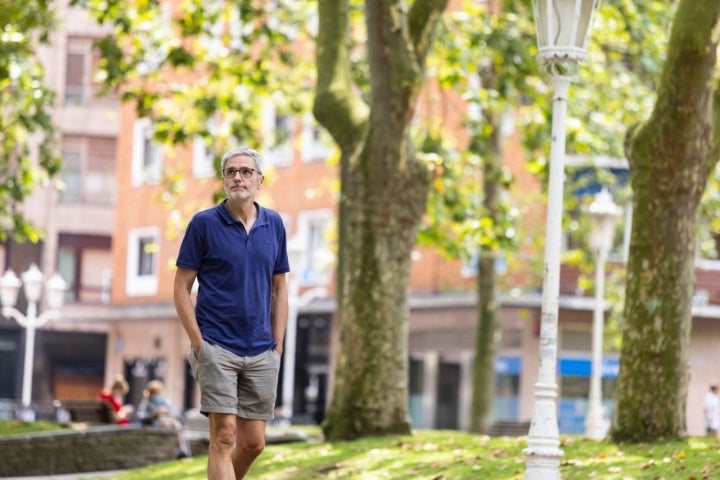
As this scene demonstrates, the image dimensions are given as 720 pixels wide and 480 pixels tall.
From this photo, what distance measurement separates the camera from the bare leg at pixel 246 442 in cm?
980

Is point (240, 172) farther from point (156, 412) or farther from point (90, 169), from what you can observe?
point (90, 169)

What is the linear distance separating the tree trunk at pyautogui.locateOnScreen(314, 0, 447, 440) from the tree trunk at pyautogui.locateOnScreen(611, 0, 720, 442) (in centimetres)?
320

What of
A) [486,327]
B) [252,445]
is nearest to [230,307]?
[252,445]

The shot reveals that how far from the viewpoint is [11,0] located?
25359mm

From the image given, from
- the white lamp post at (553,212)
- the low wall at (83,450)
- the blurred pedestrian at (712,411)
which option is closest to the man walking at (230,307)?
the white lamp post at (553,212)

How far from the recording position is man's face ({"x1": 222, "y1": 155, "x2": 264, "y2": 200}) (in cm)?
962

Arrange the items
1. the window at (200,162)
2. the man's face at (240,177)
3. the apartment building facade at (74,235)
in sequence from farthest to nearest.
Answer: the apartment building facade at (74,235) → the window at (200,162) → the man's face at (240,177)

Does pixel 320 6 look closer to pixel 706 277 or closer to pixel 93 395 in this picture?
pixel 706 277

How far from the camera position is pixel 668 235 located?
48.8ft

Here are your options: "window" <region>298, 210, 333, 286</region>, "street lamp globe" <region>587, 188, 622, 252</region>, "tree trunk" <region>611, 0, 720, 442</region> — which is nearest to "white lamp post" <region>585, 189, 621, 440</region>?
"street lamp globe" <region>587, 188, 622, 252</region>

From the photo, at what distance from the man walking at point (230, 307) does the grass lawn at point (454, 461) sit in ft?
10.8

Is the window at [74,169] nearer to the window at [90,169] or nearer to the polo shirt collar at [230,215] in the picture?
the window at [90,169]

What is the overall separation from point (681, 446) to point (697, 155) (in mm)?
2495

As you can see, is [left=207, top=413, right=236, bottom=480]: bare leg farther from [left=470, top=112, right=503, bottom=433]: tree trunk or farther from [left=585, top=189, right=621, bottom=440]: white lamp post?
[left=470, top=112, right=503, bottom=433]: tree trunk
